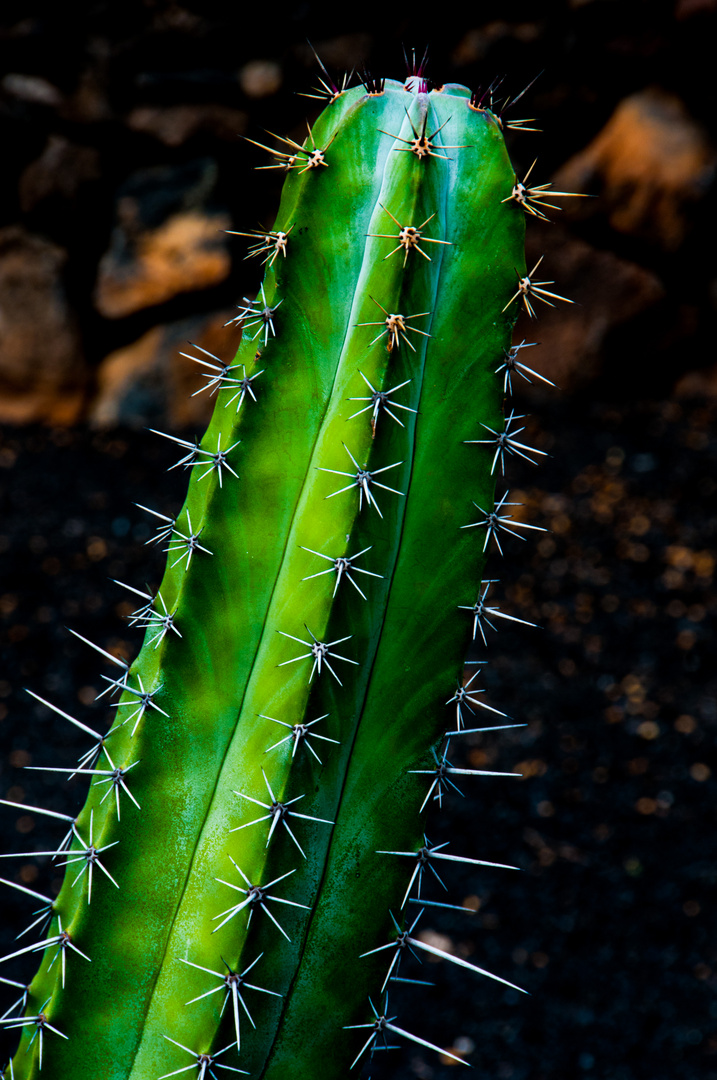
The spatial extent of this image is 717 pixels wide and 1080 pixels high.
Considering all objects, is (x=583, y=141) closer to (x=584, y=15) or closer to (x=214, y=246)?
(x=584, y=15)

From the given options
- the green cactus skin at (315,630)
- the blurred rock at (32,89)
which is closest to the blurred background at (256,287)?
the blurred rock at (32,89)

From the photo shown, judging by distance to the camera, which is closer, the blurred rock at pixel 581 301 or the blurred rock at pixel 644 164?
the blurred rock at pixel 644 164

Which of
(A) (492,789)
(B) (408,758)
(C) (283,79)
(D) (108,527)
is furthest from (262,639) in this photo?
(C) (283,79)

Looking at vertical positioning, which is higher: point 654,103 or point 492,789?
point 654,103

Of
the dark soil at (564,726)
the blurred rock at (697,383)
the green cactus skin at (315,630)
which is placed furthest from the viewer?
the blurred rock at (697,383)

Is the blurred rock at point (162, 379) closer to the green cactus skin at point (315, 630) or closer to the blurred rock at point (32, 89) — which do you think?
the blurred rock at point (32, 89)

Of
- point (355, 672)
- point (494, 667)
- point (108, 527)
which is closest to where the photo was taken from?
point (355, 672)

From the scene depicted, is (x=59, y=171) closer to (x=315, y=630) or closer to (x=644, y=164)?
(x=644, y=164)
